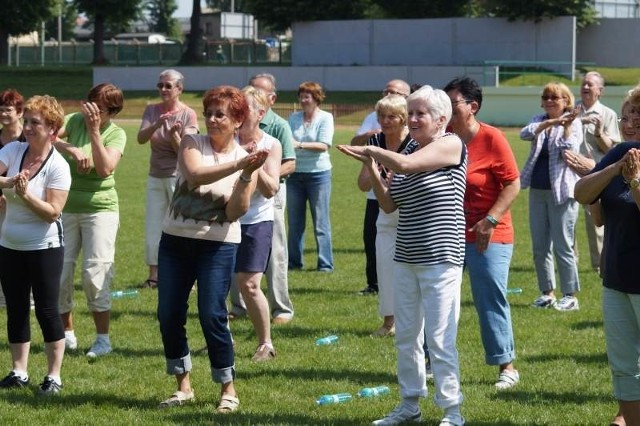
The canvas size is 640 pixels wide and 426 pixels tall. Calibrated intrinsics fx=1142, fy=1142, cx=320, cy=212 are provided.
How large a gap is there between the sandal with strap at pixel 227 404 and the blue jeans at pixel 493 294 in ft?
5.73

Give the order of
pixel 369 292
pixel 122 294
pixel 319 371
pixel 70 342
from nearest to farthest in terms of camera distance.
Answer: pixel 319 371
pixel 70 342
pixel 122 294
pixel 369 292

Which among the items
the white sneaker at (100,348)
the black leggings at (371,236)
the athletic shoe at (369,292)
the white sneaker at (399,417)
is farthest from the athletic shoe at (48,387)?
the athletic shoe at (369,292)

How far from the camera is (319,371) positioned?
8.55m

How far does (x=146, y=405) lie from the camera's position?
296 inches

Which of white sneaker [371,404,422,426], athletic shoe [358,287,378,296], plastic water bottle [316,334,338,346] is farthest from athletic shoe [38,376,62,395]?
athletic shoe [358,287,378,296]

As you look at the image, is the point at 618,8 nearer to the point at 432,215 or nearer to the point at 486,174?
the point at 486,174

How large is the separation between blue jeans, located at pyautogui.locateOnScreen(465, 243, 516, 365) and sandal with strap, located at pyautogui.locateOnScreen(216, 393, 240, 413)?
1746 mm

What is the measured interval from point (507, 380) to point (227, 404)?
202cm

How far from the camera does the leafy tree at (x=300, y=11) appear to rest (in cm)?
7000

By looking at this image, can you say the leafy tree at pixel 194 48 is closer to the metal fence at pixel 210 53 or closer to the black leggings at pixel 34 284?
the metal fence at pixel 210 53

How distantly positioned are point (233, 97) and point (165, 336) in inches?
61.8

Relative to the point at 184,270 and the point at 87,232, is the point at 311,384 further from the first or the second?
the point at 87,232

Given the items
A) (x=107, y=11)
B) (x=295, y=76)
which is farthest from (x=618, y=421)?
(x=107, y=11)

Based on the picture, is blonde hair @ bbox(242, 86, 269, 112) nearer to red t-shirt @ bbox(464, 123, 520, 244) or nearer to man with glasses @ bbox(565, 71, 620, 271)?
red t-shirt @ bbox(464, 123, 520, 244)
